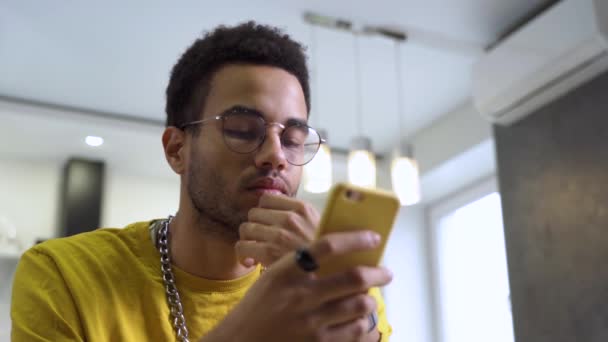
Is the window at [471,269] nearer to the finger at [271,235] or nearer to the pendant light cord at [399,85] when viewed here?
the pendant light cord at [399,85]

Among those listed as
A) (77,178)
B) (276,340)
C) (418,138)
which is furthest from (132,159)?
(276,340)

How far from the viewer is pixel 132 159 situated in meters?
4.54

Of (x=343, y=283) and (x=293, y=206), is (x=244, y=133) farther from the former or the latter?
(x=343, y=283)

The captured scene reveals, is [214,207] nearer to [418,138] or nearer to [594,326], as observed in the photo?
[594,326]

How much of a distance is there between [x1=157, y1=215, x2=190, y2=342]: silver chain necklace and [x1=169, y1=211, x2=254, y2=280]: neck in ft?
0.10

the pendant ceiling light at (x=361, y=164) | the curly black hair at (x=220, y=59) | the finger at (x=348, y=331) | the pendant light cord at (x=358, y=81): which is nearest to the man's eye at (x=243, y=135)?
the curly black hair at (x=220, y=59)

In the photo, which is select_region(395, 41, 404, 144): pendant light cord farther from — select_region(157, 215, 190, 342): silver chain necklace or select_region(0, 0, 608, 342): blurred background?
select_region(157, 215, 190, 342): silver chain necklace

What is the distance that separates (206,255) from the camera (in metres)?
1.23

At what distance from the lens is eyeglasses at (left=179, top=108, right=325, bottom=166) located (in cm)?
118

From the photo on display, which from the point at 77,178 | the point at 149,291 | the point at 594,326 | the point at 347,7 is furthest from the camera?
the point at 77,178

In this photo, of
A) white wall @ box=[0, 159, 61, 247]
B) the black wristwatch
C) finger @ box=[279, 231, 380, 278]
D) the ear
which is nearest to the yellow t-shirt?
the ear

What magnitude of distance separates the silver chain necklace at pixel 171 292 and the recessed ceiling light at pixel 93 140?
121 inches

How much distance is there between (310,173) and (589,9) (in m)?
1.27

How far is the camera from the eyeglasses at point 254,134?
3.87 feet
